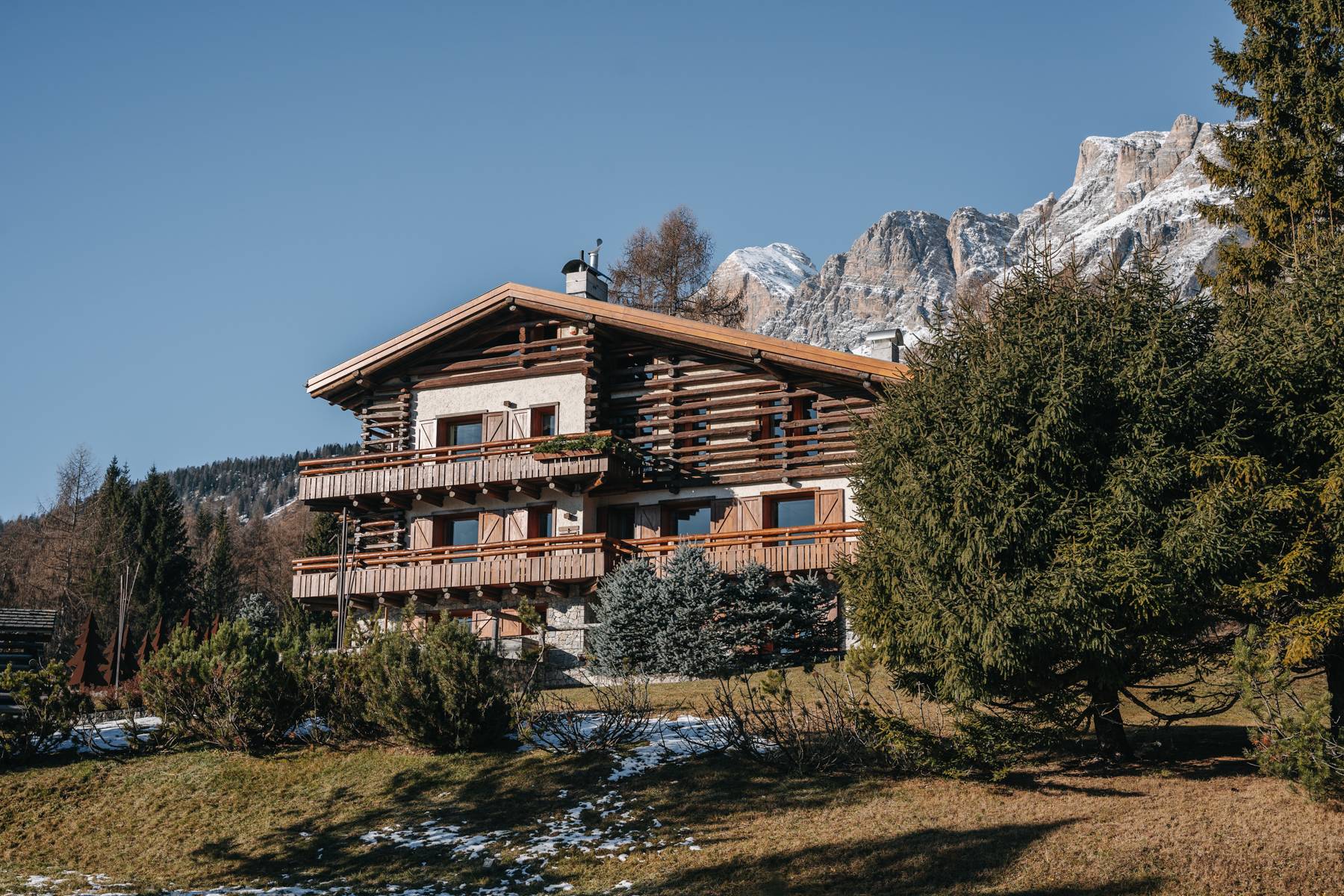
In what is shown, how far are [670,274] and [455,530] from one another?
22.0m

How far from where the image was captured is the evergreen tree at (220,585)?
56938 mm

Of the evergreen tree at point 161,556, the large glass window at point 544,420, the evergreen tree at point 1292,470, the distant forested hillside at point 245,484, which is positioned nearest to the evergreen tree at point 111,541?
the evergreen tree at point 161,556

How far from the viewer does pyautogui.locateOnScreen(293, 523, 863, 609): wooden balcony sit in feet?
92.1

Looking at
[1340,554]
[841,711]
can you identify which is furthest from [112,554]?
[1340,554]

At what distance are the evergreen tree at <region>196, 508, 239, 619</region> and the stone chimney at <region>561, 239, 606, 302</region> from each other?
87.8 ft

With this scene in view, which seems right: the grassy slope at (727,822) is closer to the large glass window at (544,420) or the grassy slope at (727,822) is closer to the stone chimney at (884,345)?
the large glass window at (544,420)

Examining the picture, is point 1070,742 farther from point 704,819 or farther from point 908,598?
point 704,819

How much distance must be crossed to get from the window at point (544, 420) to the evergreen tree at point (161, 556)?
2472cm

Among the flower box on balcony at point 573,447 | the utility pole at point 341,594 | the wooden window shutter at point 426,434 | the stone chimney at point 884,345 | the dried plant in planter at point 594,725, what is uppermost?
the stone chimney at point 884,345

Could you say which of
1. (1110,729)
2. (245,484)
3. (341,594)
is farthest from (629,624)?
(245,484)

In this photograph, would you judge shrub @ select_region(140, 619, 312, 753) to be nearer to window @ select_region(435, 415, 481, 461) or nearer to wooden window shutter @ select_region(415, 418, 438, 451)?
wooden window shutter @ select_region(415, 418, 438, 451)

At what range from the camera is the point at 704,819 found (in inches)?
648

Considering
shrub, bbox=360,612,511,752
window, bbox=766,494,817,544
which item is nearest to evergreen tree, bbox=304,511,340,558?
window, bbox=766,494,817,544

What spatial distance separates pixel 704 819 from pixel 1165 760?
651 centimetres
